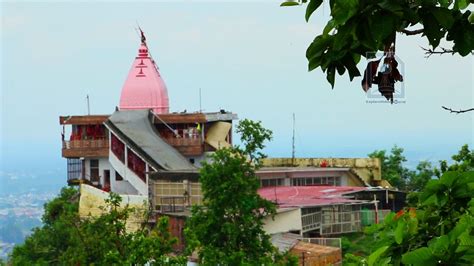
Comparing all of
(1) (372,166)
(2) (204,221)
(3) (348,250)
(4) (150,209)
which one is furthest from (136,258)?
(1) (372,166)

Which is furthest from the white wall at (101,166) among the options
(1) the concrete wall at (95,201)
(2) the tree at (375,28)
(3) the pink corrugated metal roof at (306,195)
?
(2) the tree at (375,28)

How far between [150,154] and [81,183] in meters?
3.17

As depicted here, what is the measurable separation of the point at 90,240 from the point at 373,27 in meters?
23.0

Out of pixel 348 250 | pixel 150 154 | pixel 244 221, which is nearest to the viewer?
pixel 244 221

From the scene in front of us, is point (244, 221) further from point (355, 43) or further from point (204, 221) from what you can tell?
point (355, 43)

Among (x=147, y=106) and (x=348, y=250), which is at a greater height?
(x=147, y=106)

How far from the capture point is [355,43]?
6.34 metres

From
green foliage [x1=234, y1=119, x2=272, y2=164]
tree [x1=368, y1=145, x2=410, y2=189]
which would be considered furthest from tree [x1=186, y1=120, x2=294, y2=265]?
tree [x1=368, y1=145, x2=410, y2=189]

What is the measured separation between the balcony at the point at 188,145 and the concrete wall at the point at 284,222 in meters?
10.3

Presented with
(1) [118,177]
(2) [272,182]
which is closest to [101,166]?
(1) [118,177]

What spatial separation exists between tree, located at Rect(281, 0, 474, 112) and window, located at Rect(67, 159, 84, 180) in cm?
→ 3800

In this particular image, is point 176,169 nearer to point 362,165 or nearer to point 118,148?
point 118,148

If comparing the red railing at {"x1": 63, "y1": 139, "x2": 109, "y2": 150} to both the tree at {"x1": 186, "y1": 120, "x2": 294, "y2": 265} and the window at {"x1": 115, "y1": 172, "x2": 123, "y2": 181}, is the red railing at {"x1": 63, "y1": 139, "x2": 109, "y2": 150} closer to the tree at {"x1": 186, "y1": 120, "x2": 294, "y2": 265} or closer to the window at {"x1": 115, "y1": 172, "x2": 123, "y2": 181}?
the window at {"x1": 115, "y1": 172, "x2": 123, "y2": 181}

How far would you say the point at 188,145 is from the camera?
4281 centimetres
